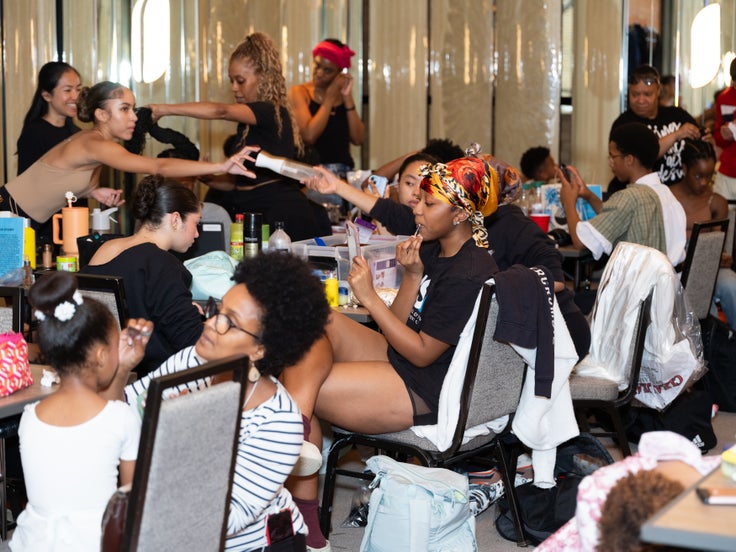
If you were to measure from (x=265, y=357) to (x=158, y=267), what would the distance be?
115cm

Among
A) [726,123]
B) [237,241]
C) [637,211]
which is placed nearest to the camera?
[237,241]

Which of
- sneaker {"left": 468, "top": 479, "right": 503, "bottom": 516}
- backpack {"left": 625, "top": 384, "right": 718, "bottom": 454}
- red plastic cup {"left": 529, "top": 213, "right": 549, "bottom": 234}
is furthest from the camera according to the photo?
red plastic cup {"left": 529, "top": 213, "right": 549, "bottom": 234}

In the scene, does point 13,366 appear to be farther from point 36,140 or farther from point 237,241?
point 36,140

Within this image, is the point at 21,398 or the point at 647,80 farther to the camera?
the point at 647,80

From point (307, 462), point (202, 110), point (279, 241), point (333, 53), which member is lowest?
point (307, 462)

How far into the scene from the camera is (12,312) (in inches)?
121

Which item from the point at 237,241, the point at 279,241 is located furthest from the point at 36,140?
the point at 279,241

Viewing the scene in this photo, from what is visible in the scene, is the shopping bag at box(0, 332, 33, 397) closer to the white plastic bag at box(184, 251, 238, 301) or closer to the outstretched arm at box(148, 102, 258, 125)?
the white plastic bag at box(184, 251, 238, 301)

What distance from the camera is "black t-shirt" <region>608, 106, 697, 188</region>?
20.9 ft

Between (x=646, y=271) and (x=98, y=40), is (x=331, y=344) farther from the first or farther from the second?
(x=98, y=40)

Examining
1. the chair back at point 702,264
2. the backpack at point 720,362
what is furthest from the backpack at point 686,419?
the backpack at point 720,362

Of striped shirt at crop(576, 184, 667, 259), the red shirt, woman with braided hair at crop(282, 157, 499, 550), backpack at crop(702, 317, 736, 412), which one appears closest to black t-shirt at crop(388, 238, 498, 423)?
woman with braided hair at crop(282, 157, 499, 550)

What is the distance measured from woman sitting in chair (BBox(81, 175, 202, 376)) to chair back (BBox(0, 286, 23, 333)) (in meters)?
0.44

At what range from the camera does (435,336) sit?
323 centimetres
